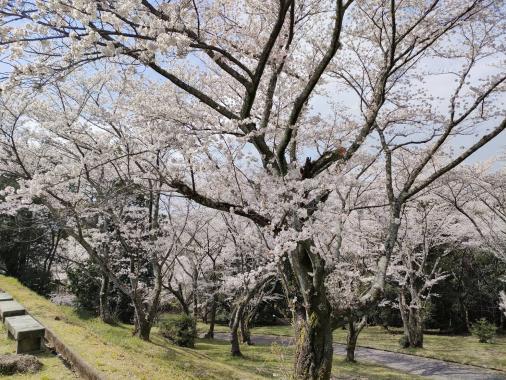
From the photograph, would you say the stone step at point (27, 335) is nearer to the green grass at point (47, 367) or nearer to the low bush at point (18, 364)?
the green grass at point (47, 367)

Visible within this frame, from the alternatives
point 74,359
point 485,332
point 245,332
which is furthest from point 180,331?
point 485,332

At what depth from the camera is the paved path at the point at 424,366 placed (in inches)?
527

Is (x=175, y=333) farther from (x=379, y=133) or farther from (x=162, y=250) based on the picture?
(x=379, y=133)

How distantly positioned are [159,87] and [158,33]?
6.12 metres

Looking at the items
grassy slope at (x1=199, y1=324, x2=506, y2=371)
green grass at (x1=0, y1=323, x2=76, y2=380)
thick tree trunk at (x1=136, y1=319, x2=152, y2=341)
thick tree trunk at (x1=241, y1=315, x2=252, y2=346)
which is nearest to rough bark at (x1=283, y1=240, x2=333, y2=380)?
green grass at (x1=0, y1=323, x2=76, y2=380)

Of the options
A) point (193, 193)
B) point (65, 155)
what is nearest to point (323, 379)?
point (193, 193)

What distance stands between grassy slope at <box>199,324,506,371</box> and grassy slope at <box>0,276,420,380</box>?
4484mm

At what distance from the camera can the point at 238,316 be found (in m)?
14.4

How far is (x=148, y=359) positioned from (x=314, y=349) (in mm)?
3385

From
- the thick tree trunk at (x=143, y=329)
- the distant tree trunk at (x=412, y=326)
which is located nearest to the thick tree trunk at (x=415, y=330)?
the distant tree trunk at (x=412, y=326)

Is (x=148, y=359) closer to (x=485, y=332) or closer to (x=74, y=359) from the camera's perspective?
(x=74, y=359)

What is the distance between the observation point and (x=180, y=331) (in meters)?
15.4

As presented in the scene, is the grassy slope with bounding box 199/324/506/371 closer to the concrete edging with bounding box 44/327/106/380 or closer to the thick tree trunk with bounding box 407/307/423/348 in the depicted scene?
the thick tree trunk with bounding box 407/307/423/348

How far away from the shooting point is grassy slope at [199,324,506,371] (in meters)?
15.8
